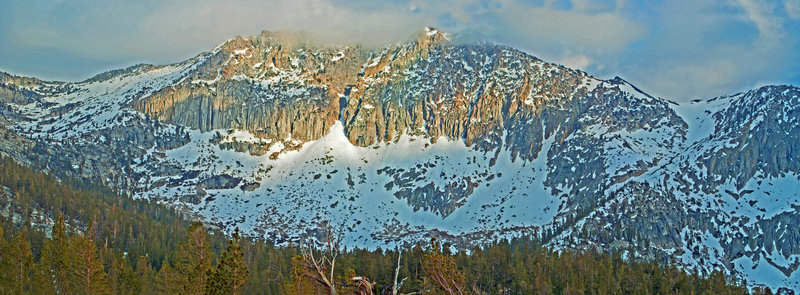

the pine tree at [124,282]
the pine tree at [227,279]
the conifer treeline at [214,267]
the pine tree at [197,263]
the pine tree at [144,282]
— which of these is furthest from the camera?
the pine tree at [144,282]

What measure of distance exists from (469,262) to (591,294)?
29.7 metres

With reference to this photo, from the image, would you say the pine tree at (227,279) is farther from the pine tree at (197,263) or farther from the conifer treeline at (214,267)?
the pine tree at (197,263)

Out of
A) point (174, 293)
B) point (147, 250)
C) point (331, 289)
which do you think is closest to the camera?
point (331, 289)

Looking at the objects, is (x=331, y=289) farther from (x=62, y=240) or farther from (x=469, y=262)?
(x=469, y=262)

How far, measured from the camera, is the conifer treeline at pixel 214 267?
226ft

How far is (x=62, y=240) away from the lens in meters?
88.6

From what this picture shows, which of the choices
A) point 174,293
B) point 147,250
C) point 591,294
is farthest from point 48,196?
point 591,294

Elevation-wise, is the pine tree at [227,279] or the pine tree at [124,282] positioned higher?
the pine tree at [124,282]

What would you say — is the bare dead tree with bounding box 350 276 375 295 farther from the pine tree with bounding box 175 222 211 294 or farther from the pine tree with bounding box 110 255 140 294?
the pine tree with bounding box 110 255 140 294

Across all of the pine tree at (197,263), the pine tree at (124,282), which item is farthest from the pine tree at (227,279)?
the pine tree at (124,282)

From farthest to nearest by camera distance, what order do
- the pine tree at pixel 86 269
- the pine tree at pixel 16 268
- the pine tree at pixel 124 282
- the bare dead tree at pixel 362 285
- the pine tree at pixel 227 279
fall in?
the pine tree at pixel 124 282, the pine tree at pixel 16 268, the pine tree at pixel 86 269, the pine tree at pixel 227 279, the bare dead tree at pixel 362 285

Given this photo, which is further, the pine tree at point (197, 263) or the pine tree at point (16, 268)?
the pine tree at point (16, 268)

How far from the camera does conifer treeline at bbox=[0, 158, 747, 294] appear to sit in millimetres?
68750

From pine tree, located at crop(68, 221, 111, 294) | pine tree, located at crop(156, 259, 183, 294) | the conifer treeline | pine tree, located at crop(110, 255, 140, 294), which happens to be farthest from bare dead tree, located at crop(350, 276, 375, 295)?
pine tree, located at crop(110, 255, 140, 294)
